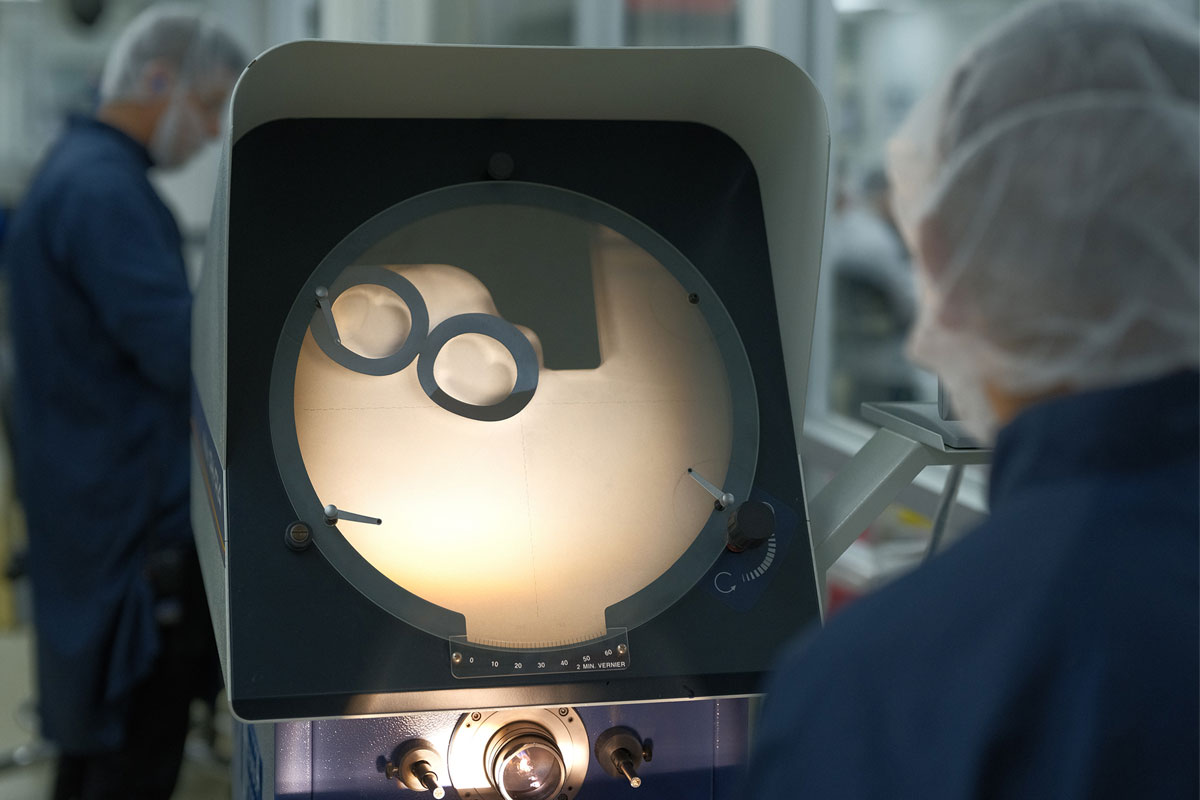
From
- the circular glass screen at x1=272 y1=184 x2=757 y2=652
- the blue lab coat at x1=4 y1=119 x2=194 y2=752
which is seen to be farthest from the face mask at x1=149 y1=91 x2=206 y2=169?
the circular glass screen at x1=272 y1=184 x2=757 y2=652

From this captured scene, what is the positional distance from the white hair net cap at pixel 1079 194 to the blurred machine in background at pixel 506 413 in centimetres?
41

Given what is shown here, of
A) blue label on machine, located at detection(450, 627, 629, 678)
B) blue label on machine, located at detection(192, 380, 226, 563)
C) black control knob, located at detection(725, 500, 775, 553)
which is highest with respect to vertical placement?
blue label on machine, located at detection(192, 380, 226, 563)

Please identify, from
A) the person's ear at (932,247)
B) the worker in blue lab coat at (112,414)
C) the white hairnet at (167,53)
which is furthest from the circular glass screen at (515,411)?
the white hairnet at (167,53)

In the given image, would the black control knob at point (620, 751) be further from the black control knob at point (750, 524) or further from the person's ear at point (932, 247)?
the person's ear at point (932, 247)

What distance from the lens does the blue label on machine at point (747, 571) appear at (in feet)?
3.37

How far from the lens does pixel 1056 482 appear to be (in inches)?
22.8

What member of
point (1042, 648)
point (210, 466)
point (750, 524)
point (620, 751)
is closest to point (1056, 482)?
point (1042, 648)

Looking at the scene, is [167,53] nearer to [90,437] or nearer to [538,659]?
[90,437]

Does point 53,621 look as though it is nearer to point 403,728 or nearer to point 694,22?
point 403,728

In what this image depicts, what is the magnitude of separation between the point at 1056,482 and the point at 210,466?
0.81 meters

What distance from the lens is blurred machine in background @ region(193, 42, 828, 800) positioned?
3.18ft

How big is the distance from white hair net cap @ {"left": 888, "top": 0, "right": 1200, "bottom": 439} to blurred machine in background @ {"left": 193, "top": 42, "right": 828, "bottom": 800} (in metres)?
0.41

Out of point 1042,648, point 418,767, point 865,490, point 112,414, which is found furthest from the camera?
point 112,414

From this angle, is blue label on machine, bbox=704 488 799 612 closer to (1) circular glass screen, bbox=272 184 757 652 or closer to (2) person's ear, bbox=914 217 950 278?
(1) circular glass screen, bbox=272 184 757 652
